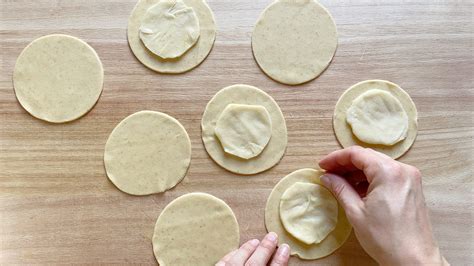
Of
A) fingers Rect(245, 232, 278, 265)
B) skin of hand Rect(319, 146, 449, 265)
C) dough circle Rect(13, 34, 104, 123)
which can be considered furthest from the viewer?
dough circle Rect(13, 34, 104, 123)

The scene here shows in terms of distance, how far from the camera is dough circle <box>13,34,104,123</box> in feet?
4.72

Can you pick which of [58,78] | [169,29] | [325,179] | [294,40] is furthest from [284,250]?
[58,78]

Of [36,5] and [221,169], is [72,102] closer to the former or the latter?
[36,5]

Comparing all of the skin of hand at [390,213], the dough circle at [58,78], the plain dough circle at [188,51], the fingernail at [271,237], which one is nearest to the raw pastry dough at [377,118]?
the skin of hand at [390,213]

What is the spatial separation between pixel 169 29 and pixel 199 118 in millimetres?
289

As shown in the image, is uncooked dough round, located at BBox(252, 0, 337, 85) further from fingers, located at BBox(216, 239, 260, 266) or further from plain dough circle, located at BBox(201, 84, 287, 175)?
fingers, located at BBox(216, 239, 260, 266)

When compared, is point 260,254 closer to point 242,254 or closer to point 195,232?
point 242,254

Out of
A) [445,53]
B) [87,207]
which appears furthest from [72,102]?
[445,53]

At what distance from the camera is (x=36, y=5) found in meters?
1.49

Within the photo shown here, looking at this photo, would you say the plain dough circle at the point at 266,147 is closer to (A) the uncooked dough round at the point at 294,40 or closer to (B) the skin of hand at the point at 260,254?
(A) the uncooked dough round at the point at 294,40

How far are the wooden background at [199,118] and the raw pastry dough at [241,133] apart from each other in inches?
2.9

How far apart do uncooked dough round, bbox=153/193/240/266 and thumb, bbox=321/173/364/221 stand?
0.30 meters

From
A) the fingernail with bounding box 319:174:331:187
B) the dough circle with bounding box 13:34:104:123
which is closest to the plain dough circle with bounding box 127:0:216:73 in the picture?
the dough circle with bounding box 13:34:104:123

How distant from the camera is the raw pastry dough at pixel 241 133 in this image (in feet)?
4.63
